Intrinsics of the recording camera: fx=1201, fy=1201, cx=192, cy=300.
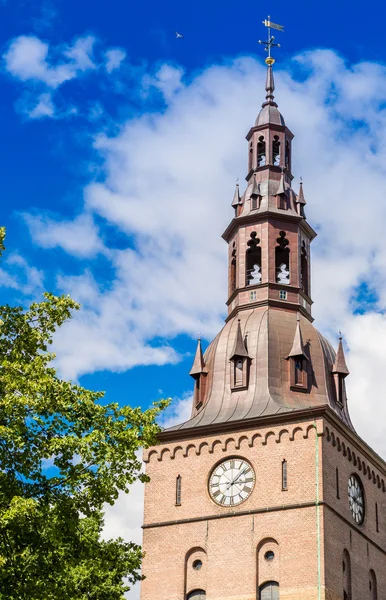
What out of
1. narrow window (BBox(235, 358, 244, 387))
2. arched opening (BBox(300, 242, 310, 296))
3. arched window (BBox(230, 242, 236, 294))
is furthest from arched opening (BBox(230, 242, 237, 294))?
narrow window (BBox(235, 358, 244, 387))

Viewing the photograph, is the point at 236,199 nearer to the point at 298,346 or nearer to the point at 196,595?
the point at 298,346

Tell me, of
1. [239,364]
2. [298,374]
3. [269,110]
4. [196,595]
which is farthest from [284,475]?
[269,110]

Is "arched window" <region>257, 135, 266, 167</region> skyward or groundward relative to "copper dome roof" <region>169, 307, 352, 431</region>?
skyward

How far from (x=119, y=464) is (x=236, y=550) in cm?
2046

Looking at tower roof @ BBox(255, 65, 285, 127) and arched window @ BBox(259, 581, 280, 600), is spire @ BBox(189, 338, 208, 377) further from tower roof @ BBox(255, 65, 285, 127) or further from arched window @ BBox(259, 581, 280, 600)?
tower roof @ BBox(255, 65, 285, 127)

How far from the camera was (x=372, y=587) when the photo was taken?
160ft

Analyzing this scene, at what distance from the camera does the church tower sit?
45.5m

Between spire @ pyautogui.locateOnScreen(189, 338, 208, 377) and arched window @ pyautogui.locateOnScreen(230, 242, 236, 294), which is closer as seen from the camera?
spire @ pyautogui.locateOnScreen(189, 338, 208, 377)

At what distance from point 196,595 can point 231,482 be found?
4583mm

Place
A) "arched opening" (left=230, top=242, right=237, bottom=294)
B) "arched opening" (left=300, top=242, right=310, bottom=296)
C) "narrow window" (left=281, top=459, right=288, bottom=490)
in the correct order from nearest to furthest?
"narrow window" (left=281, top=459, right=288, bottom=490), "arched opening" (left=300, top=242, right=310, bottom=296), "arched opening" (left=230, top=242, right=237, bottom=294)

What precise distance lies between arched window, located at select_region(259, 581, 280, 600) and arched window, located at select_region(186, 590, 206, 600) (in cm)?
248

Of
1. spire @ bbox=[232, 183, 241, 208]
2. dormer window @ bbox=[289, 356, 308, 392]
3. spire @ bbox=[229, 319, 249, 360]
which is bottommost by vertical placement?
dormer window @ bbox=[289, 356, 308, 392]

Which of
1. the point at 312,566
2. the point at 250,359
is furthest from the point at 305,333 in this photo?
the point at 312,566

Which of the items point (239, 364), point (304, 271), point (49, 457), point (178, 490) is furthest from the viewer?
point (304, 271)
